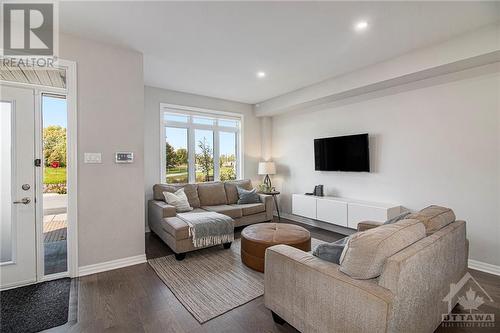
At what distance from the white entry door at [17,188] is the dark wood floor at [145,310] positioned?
65cm

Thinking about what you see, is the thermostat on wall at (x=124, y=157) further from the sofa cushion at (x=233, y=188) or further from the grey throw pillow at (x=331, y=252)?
the grey throw pillow at (x=331, y=252)

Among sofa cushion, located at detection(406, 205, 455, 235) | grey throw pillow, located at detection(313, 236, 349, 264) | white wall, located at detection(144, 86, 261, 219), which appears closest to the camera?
grey throw pillow, located at detection(313, 236, 349, 264)

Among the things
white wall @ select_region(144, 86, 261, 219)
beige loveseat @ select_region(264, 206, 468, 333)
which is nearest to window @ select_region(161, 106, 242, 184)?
white wall @ select_region(144, 86, 261, 219)

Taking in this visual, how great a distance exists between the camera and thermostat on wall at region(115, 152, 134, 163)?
3.04m

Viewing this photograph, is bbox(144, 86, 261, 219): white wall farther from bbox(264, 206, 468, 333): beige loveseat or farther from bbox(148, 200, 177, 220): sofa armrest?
bbox(264, 206, 468, 333): beige loveseat

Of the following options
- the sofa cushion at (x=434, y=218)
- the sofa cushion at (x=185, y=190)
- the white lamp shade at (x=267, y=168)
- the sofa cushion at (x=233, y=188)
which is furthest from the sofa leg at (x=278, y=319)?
the white lamp shade at (x=267, y=168)

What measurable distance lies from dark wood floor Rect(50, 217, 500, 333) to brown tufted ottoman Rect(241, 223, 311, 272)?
590 millimetres

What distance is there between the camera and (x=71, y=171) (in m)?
2.76

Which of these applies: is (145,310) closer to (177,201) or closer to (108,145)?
(108,145)

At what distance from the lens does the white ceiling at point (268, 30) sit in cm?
229

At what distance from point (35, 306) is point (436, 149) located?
4993mm

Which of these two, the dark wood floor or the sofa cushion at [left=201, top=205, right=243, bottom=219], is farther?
the sofa cushion at [left=201, top=205, right=243, bottom=219]

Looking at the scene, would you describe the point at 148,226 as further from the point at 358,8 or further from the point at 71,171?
the point at 358,8

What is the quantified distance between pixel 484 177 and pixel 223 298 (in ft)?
11.2
